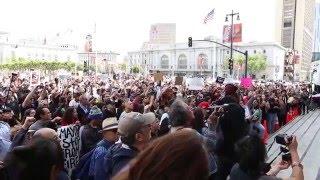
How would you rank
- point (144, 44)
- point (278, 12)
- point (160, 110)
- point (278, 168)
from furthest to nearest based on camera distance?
1. point (144, 44)
2. point (278, 12)
3. point (160, 110)
4. point (278, 168)

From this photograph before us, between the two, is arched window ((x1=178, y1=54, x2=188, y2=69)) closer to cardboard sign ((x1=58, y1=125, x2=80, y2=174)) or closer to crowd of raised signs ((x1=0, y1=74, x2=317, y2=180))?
crowd of raised signs ((x1=0, y1=74, x2=317, y2=180))

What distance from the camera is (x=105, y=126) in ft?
16.7

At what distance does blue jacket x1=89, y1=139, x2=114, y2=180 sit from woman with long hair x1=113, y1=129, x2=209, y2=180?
8.19 feet

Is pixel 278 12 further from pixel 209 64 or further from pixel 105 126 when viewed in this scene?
pixel 105 126

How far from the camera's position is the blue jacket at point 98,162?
14.0 ft

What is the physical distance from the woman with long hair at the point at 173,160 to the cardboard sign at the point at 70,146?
12.9 ft

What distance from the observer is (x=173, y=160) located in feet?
5.71

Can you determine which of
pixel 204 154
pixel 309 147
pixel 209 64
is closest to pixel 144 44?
pixel 209 64

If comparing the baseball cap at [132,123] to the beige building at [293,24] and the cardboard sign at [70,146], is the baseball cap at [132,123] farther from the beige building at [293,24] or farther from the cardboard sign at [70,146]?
the beige building at [293,24]

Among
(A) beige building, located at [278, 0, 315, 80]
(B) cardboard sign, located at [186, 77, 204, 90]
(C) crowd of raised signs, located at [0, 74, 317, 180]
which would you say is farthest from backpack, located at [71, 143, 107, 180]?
(A) beige building, located at [278, 0, 315, 80]

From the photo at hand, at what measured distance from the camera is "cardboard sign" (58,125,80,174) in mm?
5594

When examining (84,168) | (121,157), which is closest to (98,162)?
(84,168)

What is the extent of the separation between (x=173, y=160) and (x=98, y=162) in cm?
280

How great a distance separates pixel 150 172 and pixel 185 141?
20 centimetres
